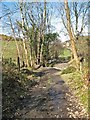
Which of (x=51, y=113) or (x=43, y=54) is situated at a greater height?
(x=43, y=54)

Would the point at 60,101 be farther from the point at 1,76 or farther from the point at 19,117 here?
the point at 1,76

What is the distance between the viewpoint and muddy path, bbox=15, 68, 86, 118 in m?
9.99

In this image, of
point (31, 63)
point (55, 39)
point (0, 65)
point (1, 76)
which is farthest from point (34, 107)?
point (55, 39)

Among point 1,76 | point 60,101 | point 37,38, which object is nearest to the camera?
point 60,101

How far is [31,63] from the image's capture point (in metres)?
29.8

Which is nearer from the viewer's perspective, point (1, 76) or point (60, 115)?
point (60, 115)

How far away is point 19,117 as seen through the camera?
972cm

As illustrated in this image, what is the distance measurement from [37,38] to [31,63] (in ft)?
15.6

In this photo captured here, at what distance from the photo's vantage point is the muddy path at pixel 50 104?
9992 mm

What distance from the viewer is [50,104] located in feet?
37.8

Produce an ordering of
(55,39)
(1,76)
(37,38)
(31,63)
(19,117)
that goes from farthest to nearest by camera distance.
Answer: (55,39)
(37,38)
(31,63)
(1,76)
(19,117)

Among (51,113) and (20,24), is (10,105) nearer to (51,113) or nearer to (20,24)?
(51,113)

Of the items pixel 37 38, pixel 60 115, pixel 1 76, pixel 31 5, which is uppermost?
pixel 31 5

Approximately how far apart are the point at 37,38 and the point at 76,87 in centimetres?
1929
